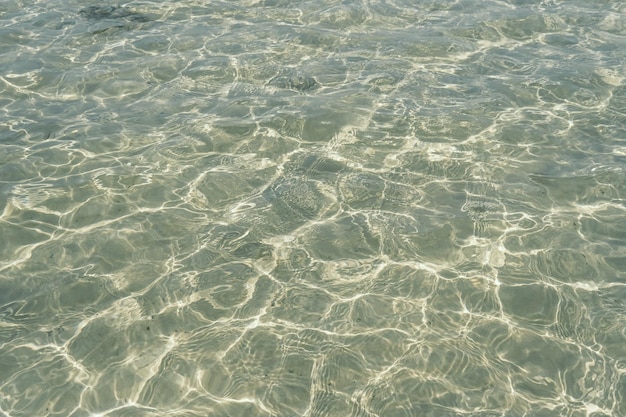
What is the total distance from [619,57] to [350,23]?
676 cm

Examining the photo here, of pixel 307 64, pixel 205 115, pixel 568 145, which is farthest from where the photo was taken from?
pixel 307 64

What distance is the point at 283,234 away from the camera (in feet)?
30.8

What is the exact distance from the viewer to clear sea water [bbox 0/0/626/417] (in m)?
7.29

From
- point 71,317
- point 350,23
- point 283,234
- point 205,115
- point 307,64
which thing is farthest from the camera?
point 350,23

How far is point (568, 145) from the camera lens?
11.2 metres

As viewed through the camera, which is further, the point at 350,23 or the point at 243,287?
the point at 350,23

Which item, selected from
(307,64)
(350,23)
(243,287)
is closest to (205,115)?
(307,64)

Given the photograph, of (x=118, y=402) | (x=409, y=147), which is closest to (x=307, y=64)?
(x=409, y=147)

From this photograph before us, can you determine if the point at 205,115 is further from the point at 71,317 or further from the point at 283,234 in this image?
the point at 71,317

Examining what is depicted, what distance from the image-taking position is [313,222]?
9.59 metres

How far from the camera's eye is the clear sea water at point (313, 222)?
287 inches

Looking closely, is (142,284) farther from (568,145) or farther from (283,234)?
(568,145)

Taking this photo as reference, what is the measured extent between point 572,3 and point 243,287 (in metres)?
14.0

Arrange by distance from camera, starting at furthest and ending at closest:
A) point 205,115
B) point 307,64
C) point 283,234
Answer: point 307,64
point 205,115
point 283,234
